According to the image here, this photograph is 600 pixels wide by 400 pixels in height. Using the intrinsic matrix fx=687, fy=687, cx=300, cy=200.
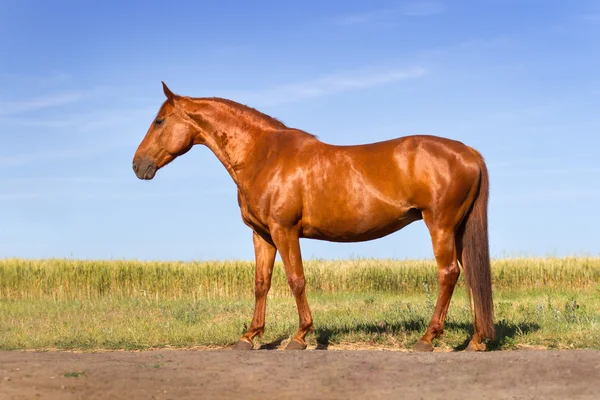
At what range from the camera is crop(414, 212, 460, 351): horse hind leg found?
8539mm

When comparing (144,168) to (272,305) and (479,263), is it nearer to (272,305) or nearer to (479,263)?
(479,263)

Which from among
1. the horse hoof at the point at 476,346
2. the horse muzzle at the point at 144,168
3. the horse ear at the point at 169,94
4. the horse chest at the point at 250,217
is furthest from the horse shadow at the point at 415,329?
the horse ear at the point at 169,94

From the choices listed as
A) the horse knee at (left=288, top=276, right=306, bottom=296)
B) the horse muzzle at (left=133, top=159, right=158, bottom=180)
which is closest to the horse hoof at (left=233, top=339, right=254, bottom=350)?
the horse knee at (left=288, top=276, right=306, bottom=296)

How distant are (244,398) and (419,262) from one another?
1810cm

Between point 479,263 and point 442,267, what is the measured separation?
56cm

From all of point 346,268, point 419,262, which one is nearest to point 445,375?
point 346,268

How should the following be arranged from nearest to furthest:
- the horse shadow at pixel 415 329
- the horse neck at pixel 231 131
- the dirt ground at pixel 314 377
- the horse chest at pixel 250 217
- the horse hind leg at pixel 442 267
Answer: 1. the dirt ground at pixel 314 377
2. the horse hind leg at pixel 442 267
3. the horse chest at pixel 250 217
4. the horse neck at pixel 231 131
5. the horse shadow at pixel 415 329

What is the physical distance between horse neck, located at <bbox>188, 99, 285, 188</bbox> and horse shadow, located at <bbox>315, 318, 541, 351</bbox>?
265 cm

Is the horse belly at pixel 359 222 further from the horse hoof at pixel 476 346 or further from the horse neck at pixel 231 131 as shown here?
the horse hoof at pixel 476 346

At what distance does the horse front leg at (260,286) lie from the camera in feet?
30.3

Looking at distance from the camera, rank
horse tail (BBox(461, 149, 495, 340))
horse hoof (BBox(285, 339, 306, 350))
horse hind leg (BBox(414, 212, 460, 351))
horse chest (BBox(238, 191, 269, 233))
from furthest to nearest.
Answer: horse chest (BBox(238, 191, 269, 233)) < horse hoof (BBox(285, 339, 306, 350)) < horse tail (BBox(461, 149, 495, 340)) < horse hind leg (BBox(414, 212, 460, 351))

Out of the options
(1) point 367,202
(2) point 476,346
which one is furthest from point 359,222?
(2) point 476,346

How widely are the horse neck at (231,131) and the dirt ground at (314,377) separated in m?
2.93

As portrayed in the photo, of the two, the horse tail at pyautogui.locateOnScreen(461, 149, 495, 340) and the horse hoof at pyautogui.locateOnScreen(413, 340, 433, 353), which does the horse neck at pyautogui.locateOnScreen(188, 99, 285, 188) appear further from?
the horse hoof at pyautogui.locateOnScreen(413, 340, 433, 353)
